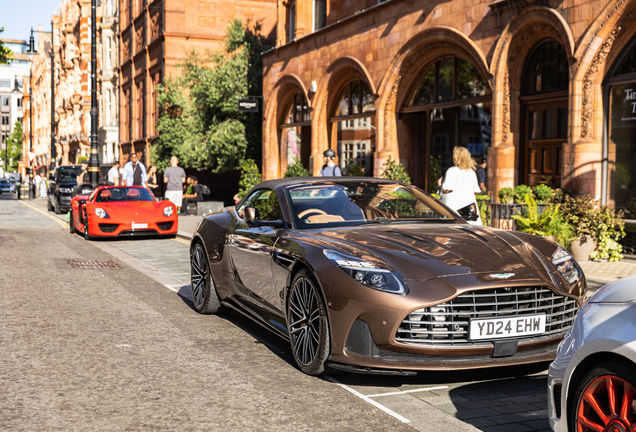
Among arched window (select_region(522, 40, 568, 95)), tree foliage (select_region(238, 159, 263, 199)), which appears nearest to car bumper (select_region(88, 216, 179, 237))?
arched window (select_region(522, 40, 568, 95))

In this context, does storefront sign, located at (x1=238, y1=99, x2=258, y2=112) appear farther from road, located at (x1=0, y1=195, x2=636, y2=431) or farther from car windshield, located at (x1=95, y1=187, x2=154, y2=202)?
road, located at (x1=0, y1=195, x2=636, y2=431)

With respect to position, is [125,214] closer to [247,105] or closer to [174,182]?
[174,182]

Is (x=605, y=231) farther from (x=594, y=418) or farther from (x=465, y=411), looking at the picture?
(x=594, y=418)

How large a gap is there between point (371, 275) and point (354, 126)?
16857mm

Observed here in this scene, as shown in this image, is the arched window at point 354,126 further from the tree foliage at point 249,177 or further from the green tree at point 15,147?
the green tree at point 15,147

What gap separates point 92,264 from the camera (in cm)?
1150

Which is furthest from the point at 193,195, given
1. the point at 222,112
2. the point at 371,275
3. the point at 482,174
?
the point at 371,275

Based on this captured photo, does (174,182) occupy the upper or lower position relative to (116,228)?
upper

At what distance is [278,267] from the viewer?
555 centimetres

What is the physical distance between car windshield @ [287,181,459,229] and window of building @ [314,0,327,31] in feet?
57.9

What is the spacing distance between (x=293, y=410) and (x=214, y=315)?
328cm

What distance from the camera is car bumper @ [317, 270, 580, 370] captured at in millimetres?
4426

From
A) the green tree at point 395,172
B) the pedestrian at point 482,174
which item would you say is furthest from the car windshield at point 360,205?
the green tree at point 395,172

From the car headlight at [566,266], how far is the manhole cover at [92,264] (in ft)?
25.6
